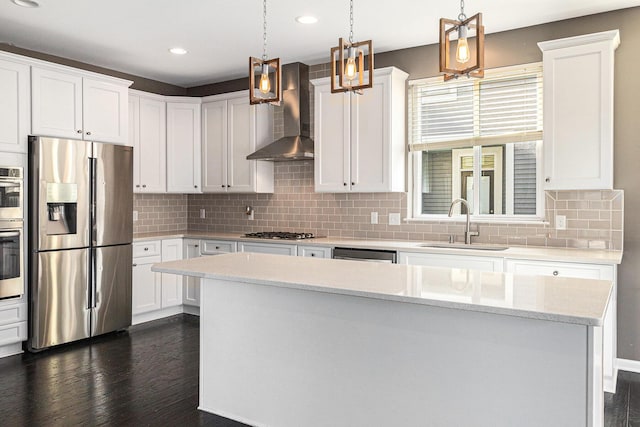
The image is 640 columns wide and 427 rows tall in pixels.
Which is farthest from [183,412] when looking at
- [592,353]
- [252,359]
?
[592,353]

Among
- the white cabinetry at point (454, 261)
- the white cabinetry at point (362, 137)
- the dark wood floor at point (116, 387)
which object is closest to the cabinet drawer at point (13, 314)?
the dark wood floor at point (116, 387)

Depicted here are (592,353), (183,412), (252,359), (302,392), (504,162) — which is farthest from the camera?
Answer: (504,162)

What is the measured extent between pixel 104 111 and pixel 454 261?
11.2ft

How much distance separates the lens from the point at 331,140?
4.75 metres

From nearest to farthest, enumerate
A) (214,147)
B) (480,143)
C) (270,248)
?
1. (480,143)
2. (270,248)
3. (214,147)

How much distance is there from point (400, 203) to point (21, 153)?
129 inches

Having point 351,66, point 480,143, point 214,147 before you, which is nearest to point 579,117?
point 480,143

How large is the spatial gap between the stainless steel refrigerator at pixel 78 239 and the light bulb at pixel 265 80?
7.96 feet

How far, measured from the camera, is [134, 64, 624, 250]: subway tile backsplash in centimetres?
386

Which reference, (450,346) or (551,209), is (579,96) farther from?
(450,346)

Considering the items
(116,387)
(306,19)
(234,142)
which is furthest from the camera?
(234,142)

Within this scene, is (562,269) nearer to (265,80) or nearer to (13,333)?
(265,80)

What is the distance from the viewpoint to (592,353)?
5.89 ft

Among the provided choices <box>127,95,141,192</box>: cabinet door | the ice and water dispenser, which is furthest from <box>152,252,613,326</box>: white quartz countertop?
<box>127,95,141,192</box>: cabinet door
